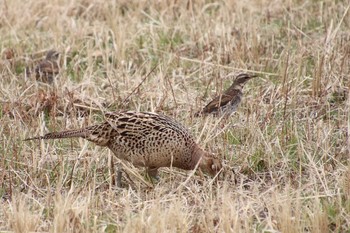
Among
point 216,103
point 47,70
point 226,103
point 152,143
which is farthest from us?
point 47,70

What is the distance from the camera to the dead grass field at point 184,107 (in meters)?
7.86

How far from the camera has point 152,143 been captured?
29.2 ft

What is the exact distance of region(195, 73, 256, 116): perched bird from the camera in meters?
10.4

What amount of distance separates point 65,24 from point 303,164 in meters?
5.32

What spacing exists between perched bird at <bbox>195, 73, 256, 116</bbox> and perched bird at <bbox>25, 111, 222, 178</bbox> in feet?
4.16

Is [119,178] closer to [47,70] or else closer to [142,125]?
[142,125]

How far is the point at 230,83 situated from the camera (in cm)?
1175

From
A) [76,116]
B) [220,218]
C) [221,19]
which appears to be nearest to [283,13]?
[221,19]

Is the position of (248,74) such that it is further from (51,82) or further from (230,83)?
(51,82)

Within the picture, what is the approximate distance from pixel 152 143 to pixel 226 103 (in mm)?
1690

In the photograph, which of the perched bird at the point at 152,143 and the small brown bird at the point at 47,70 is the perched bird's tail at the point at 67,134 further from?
the small brown bird at the point at 47,70

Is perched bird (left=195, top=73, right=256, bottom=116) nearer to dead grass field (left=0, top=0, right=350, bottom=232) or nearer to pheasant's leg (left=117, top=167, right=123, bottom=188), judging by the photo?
dead grass field (left=0, top=0, right=350, bottom=232)

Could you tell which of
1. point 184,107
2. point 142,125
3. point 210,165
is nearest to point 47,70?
point 184,107

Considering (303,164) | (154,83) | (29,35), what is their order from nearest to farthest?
(303,164) → (154,83) → (29,35)
